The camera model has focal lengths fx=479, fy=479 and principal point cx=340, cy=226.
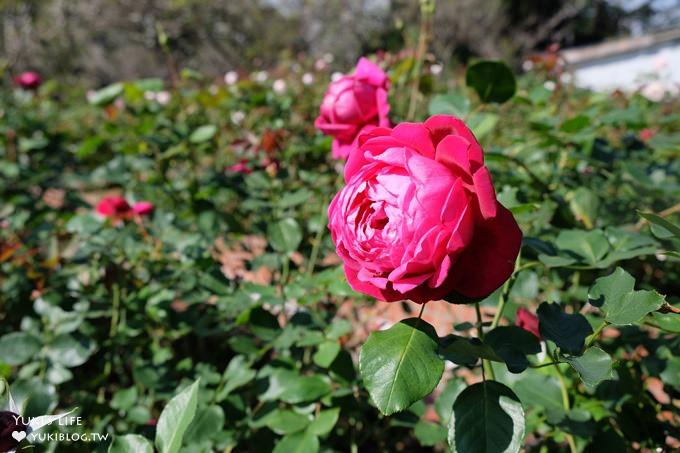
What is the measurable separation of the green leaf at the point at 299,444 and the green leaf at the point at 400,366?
34cm

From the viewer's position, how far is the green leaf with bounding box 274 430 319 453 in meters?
0.68

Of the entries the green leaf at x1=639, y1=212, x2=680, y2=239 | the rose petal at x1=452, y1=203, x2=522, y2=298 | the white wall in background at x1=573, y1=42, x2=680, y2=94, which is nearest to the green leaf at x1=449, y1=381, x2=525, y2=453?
the rose petal at x1=452, y1=203, x2=522, y2=298

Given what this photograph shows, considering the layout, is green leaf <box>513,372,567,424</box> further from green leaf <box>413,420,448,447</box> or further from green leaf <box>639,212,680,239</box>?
green leaf <box>639,212,680,239</box>

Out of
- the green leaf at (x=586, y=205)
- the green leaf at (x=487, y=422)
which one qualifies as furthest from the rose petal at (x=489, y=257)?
the green leaf at (x=586, y=205)

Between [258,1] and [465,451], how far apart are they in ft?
51.8

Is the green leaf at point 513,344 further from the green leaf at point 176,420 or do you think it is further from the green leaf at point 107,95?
the green leaf at point 107,95

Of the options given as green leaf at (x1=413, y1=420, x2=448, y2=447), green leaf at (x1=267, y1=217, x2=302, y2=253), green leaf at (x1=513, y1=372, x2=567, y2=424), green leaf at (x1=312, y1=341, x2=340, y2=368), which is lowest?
green leaf at (x1=413, y1=420, x2=448, y2=447)

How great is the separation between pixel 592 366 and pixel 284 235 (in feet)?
2.04

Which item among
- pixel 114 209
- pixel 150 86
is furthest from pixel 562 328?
pixel 150 86

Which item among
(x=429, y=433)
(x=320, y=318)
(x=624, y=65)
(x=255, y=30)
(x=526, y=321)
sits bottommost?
(x=624, y=65)

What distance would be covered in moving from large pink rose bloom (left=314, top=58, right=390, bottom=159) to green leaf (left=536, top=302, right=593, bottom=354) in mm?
335

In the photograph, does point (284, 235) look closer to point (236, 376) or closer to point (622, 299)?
point (236, 376)

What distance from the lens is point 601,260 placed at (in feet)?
1.99

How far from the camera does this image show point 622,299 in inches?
17.5
